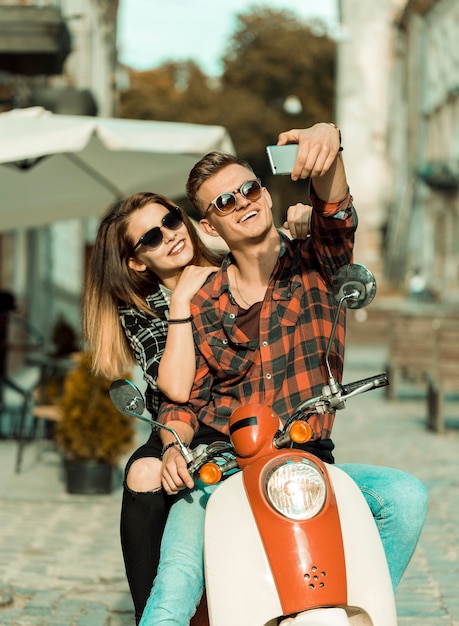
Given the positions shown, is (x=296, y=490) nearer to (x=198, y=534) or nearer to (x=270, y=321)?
(x=198, y=534)

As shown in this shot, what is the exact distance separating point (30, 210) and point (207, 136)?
2.49 metres

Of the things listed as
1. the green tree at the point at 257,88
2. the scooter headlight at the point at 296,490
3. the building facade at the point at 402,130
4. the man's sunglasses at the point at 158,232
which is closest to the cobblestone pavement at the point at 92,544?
the man's sunglasses at the point at 158,232

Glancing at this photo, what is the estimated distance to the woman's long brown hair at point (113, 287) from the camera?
145 inches

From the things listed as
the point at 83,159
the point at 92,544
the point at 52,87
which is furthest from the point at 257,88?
the point at 92,544

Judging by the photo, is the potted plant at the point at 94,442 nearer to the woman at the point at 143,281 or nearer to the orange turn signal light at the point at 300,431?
the woman at the point at 143,281

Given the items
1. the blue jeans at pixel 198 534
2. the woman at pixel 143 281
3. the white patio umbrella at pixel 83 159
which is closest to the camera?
the blue jeans at pixel 198 534

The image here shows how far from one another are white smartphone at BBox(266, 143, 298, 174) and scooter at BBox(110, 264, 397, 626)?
57 centimetres

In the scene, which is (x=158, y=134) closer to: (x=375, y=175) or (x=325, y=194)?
(x=325, y=194)

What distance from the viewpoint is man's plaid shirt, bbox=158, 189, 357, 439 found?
3322mm

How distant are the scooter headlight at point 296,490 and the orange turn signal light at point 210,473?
0.18 metres

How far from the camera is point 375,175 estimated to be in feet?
183

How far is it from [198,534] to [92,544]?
3.48m

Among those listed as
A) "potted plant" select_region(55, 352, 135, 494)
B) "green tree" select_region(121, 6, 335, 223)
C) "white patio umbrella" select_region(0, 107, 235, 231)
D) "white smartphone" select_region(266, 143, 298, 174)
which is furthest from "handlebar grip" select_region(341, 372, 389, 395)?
"green tree" select_region(121, 6, 335, 223)

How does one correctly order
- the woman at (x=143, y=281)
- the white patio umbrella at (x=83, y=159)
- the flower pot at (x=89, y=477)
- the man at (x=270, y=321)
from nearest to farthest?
the man at (x=270, y=321) < the woman at (x=143, y=281) < the white patio umbrella at (x=83, y=159) < the flower pot at (x=89, y=477)
